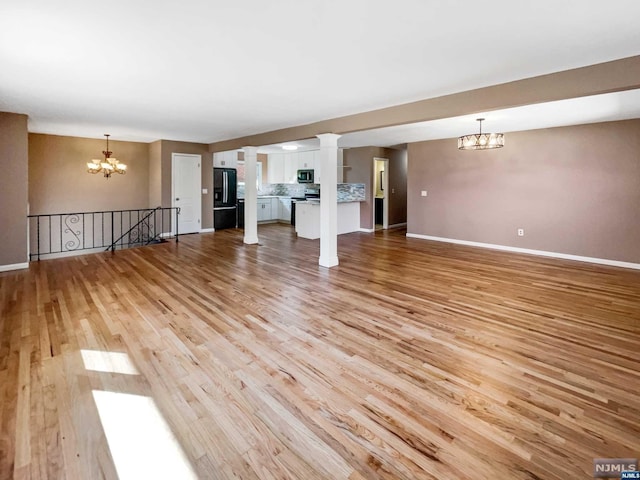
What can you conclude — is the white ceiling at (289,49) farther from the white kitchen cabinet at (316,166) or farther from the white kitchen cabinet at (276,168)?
the white kitchen cabinet at (276,168)

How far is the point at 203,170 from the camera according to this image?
9.16 meters

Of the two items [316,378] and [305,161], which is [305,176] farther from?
[316,378]

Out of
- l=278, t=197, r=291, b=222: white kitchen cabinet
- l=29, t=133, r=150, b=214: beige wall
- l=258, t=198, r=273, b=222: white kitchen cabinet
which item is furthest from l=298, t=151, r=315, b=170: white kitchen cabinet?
l=29, t=133, r=150, b=214: beige wall

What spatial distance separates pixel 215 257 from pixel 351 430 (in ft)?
16.4

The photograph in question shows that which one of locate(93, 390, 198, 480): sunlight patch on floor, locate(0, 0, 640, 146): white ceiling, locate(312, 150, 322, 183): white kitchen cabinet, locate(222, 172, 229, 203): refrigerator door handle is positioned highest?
locate(312, 150, 322, 183): white kitchen cabinet

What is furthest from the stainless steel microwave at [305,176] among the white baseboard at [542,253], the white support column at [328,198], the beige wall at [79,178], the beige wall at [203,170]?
the white support column at [328,198]

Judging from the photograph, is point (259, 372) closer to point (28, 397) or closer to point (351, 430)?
point (351, 430)

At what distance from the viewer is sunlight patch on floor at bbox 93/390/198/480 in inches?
62.4

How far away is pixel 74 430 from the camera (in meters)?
1.83

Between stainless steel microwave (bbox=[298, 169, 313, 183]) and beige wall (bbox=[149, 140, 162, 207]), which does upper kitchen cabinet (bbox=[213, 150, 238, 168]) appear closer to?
beige wall (bbox=[149, 140, 162, 207])

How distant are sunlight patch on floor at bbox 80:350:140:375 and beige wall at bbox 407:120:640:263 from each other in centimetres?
721

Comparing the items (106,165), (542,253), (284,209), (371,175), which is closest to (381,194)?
(371,175)

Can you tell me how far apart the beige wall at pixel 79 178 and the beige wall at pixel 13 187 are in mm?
2651

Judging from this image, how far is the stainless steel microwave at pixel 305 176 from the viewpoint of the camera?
10.4 meters
